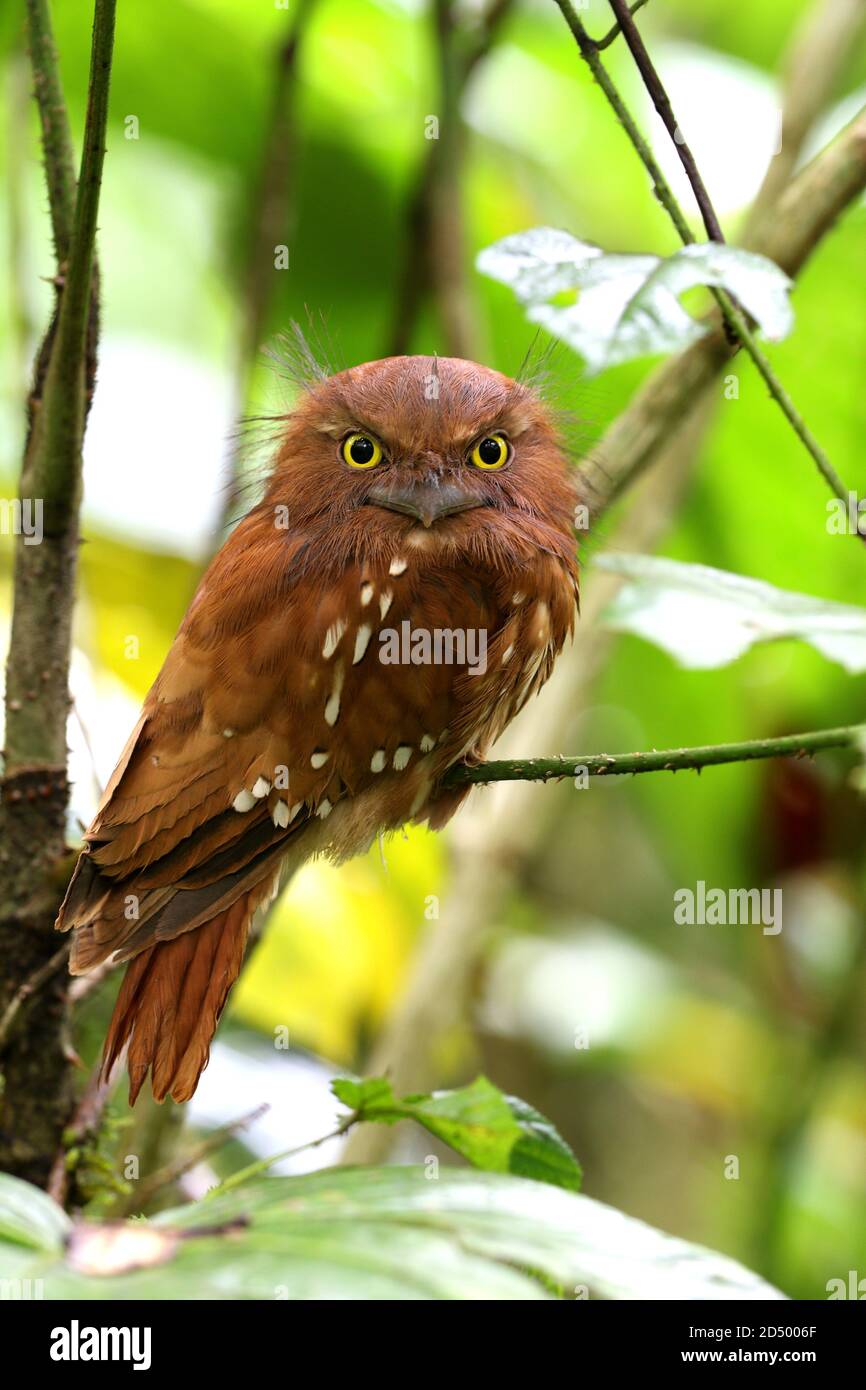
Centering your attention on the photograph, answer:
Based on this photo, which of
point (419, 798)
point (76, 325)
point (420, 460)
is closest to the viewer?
point (76, 325)

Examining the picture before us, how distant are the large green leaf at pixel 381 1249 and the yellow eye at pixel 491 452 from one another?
3.14 ft

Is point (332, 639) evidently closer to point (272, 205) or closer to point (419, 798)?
point (419, 798)

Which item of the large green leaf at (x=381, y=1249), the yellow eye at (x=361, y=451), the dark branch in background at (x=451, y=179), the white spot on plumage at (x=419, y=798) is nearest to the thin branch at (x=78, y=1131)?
the white spot on plumage at (x=419, y=798)

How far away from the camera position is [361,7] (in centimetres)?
311

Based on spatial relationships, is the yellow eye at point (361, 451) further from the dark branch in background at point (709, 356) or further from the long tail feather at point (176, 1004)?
the long tail feather at point (176, 1004)

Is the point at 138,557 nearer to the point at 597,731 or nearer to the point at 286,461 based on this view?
the point at 286,461

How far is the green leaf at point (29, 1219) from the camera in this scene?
855mm

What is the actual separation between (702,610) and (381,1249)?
0.79 m

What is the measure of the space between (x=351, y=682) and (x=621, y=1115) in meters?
2.59

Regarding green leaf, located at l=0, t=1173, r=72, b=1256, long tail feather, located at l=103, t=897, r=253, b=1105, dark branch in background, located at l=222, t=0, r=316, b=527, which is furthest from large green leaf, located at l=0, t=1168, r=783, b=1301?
dark branch in background, located at l=222, t=0, r=316, b=527

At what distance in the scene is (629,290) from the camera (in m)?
1.24

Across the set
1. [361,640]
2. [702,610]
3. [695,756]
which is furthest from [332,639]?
[695,756]
